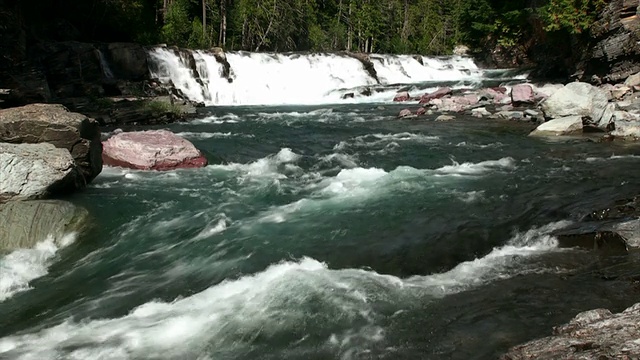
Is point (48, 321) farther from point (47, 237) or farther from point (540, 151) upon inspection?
point (540, 151)

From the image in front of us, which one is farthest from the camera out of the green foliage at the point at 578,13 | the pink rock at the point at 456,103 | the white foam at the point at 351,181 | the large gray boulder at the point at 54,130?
the green foliage at the point at 578,13

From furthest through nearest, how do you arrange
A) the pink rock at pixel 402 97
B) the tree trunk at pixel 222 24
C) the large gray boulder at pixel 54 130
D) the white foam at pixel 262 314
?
the tree trunk at pixel 222 24
the pink rock at pixel 402 97
the large gray boulder at pixel 54 130
the white foam at pixel 262 314

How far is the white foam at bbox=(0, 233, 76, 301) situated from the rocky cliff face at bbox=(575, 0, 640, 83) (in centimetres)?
2150

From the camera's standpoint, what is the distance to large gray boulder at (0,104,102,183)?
30.3ft

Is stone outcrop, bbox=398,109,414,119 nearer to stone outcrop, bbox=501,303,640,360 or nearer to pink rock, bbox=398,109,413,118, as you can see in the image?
pink rock, bbox=398,109,413,118

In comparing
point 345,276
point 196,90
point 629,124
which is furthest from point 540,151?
point 196,90

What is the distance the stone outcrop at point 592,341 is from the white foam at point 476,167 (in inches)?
283

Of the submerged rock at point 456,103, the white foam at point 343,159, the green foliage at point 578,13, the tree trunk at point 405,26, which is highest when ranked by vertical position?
the tree trunk at point 405,26

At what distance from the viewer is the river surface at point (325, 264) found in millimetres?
4625

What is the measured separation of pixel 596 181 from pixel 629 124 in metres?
5.64

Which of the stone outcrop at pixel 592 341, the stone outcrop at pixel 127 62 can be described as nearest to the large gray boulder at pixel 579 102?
the stone outcrop at pixel 592 341

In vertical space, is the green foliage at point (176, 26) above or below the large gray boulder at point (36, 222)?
above

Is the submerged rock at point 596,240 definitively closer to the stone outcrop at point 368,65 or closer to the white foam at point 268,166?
the white foam at point 268,166

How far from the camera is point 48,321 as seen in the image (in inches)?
207
